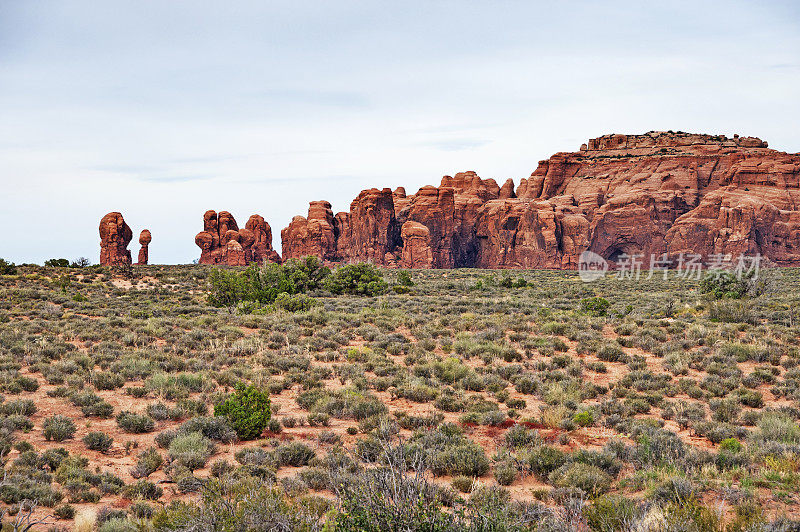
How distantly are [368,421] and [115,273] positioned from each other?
148 feet

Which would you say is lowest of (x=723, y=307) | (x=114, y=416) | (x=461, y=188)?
(x=114, y=416)

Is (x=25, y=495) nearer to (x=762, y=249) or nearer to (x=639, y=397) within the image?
(x=639, y=397)

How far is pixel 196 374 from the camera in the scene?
14.0 metres

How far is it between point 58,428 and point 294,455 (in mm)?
4581

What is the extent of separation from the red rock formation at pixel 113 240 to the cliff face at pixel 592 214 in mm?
27904

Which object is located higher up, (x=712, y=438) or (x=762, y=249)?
(x=762, y=249)

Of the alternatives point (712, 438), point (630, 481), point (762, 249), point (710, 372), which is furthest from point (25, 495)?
point (762, 249)

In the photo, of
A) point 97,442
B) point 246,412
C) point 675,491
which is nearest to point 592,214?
point 246,412

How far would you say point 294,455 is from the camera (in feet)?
29.5

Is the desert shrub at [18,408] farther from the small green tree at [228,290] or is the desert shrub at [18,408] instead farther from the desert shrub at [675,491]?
the small green tree at [228,290]

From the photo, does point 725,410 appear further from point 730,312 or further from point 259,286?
point 259,286

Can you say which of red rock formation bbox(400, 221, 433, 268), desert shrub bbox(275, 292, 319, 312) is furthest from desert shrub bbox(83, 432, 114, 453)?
red rock formation bbox(400, 221, 433, 268)

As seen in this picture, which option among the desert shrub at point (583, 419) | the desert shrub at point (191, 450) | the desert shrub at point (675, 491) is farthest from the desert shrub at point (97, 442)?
the desert shrub at point (583, 419)

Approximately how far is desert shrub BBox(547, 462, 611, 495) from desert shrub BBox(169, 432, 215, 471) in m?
5.68
